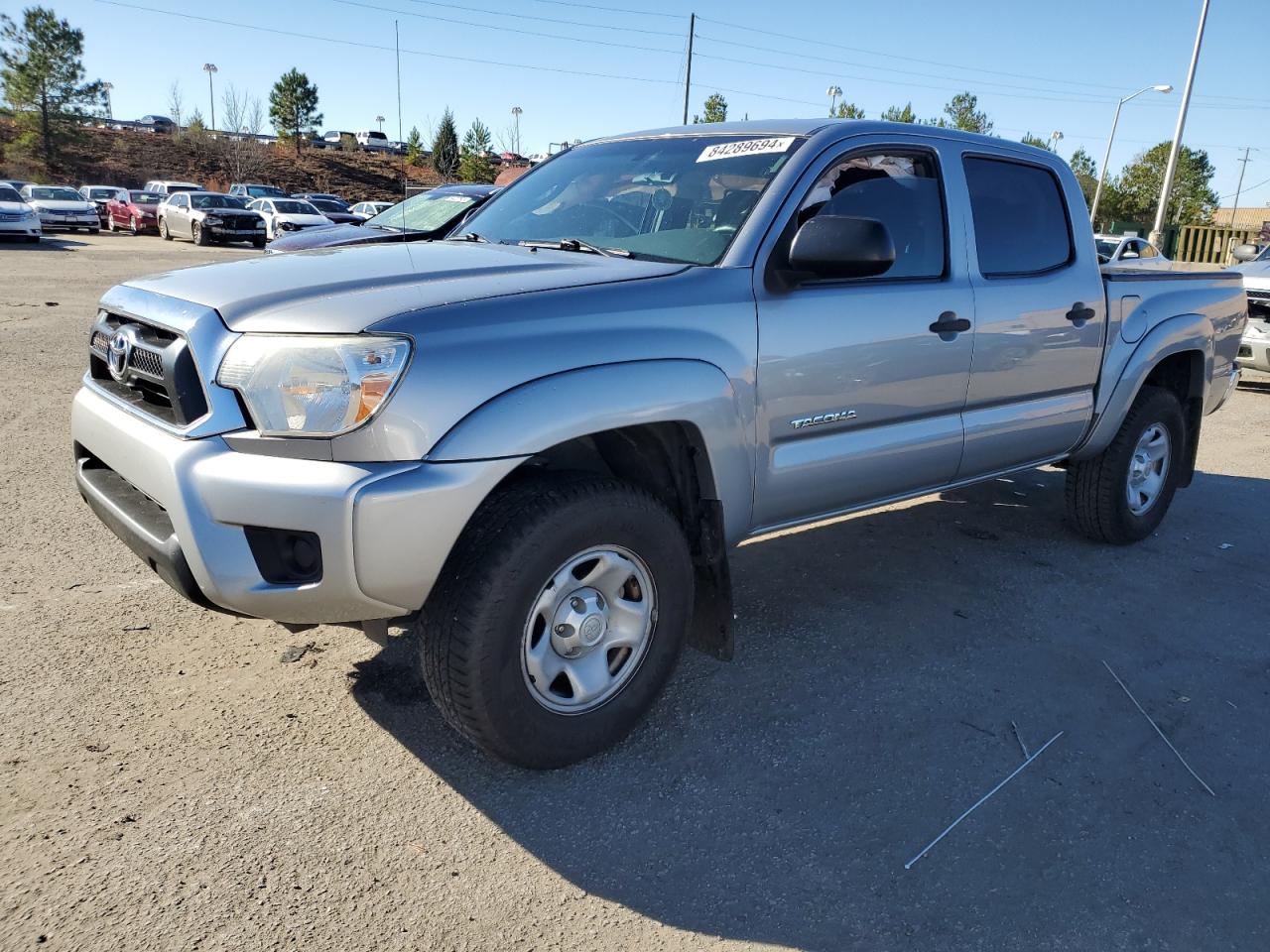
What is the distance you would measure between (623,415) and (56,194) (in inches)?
1393

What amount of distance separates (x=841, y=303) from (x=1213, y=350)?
10.3ft

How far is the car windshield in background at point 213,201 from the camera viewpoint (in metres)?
29.2

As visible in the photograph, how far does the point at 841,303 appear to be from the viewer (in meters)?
3.35

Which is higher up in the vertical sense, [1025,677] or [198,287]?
[198,287]

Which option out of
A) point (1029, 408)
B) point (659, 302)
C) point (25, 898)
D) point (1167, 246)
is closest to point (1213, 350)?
point (1029, 408)

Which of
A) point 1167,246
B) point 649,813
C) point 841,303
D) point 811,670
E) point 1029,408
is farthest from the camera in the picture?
point 1167,246

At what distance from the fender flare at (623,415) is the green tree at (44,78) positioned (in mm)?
65601

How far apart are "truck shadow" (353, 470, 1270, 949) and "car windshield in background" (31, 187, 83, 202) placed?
33644 millimetres

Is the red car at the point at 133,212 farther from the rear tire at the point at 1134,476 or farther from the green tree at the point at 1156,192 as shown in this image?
the green tree at the point at 1156,192

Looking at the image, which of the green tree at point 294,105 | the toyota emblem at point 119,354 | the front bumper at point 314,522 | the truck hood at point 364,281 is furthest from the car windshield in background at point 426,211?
the green tree at point 294,105

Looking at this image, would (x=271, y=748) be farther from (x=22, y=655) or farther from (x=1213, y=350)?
(x=1213, y=350)

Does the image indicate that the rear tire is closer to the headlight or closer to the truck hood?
the truck hood

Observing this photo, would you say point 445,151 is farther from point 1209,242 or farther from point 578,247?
point 578,247

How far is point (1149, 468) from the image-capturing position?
205 inches
